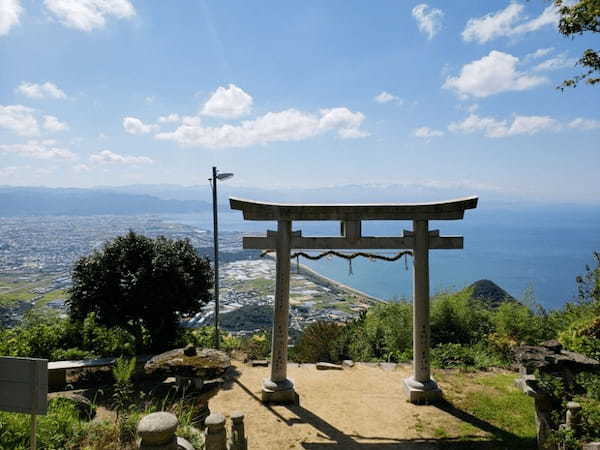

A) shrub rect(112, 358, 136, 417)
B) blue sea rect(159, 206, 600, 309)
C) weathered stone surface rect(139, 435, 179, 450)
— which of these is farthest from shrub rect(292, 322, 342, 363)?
blue sea rect(159, 206, 600, 309)

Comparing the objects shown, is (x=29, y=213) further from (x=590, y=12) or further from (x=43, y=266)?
(x=590, y=12)

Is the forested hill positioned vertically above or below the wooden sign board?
above

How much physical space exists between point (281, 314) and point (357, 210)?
2.35 m

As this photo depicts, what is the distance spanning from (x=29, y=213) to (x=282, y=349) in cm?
12278

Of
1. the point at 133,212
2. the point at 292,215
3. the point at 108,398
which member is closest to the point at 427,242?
the point at 292,215

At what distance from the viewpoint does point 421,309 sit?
20.6 ft

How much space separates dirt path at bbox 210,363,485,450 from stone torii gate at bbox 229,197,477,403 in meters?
0.38

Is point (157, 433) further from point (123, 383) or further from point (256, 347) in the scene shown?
point (256, 347)

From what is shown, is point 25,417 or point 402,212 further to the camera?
point 402,212

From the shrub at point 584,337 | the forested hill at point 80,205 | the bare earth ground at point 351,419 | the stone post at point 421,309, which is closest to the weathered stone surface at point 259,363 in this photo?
the bare earth ground at point 351,419

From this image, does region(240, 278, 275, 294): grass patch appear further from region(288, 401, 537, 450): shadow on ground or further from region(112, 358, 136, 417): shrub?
region(288, 401, 537, 450): shadow on ground

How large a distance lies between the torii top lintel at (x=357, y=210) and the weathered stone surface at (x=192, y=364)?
2681mm

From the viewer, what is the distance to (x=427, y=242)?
6.29 m

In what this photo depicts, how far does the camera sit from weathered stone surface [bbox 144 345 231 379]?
608cm
